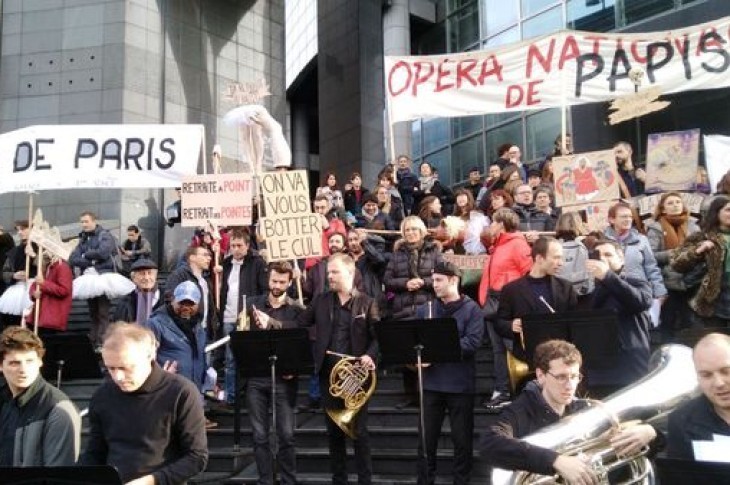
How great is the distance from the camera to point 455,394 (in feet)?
23.2

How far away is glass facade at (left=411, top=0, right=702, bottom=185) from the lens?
20.6 metres

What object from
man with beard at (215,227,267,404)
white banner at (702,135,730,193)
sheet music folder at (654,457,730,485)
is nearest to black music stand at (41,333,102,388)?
man with beard at (215,227,267,404)

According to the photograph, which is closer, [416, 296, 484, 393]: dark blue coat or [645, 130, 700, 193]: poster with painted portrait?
[416, 296, 484, 393]: dark blue coat

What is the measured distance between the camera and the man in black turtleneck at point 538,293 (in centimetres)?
680

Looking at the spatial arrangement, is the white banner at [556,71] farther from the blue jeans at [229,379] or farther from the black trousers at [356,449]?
the black trousers at [356,449]

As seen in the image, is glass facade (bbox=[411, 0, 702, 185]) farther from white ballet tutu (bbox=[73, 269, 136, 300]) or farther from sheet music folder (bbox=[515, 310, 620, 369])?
sheet music folder (bbox=[515, 310, 620, 369])

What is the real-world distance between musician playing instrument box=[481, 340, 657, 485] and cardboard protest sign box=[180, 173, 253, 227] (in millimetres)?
6718

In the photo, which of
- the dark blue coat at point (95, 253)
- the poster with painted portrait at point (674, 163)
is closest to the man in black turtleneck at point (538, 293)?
the poster with painted portrait at point (674, 163)

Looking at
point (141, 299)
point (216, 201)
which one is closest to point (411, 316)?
point (141, 299)

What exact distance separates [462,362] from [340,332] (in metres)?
1.26

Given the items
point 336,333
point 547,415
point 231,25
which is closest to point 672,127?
point 231,25

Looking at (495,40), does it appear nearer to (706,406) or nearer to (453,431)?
(453,431)

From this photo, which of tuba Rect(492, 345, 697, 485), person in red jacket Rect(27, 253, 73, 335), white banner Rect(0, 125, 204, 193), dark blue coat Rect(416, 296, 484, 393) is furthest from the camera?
white banner Rect(0, 125, 204, 193)

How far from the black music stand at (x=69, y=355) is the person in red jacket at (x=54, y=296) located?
3.18m
